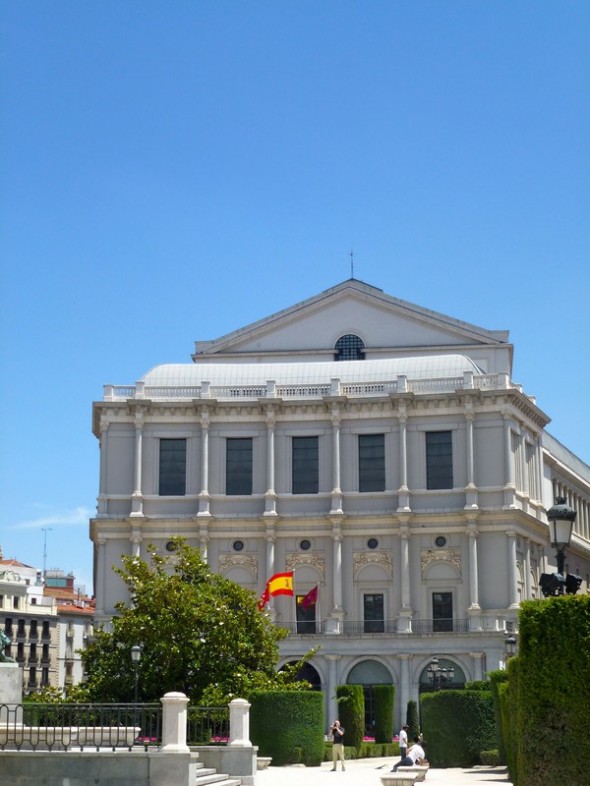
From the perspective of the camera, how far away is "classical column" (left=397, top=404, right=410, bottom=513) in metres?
70.6

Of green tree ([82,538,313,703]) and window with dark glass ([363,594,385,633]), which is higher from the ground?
window with dark glass ([363,594,385,633])

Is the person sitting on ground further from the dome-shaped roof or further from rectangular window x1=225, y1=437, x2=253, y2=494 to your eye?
the dome-shaped roof

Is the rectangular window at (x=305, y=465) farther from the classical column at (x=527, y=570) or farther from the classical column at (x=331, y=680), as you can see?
the classical column at (x=527, y=570)

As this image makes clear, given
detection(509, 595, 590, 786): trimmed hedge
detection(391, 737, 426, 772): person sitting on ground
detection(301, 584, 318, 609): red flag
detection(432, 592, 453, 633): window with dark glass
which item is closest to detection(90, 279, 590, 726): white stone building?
detection(432, 592, 453, 633): window with dark glass

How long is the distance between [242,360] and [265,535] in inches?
534

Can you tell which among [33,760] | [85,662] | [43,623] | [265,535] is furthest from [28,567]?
[33,760]

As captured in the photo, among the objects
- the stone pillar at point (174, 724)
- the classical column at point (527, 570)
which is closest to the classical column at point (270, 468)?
the classical column at point (527, 570)

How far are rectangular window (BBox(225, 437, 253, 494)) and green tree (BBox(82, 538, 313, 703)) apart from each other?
27.5 metres

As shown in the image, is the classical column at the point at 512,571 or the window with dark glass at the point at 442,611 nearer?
the classical column at the point at 512,571

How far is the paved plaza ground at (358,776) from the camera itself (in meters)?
36.2

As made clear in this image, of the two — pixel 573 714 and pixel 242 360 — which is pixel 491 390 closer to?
pixel 242 360

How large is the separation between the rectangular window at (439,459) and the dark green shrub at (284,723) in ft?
98.0

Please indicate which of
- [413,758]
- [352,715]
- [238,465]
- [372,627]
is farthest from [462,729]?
[238,465]

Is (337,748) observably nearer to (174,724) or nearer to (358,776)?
(358,776)
